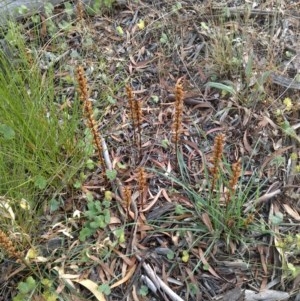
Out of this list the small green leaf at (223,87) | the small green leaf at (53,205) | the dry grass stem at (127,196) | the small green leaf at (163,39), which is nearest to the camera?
the dry grass stem at (127,196)

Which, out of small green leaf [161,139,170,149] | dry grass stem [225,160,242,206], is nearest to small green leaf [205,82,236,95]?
small green leaf [161,139,170,149]

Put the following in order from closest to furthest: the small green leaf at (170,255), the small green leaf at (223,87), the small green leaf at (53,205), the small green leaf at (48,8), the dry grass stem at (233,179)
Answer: the dry grass stem at (233,179)
the small green leaf at (170,255)
the small green leaf at (53,205)
the small green leaf at (223,87)
the small green leaf at (48,8)

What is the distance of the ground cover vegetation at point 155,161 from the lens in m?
1.85

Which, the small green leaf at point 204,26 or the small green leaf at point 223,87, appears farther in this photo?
the small green leaf at point 204,26

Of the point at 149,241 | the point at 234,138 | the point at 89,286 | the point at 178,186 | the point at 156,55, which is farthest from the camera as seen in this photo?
the point at 156,55

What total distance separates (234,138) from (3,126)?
3.32 ft

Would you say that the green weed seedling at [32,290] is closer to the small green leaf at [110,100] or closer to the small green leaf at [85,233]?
the small green leaf at [85,233]

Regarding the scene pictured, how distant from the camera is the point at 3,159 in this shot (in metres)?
1.99

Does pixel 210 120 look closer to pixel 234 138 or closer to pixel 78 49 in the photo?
pixel 234 138

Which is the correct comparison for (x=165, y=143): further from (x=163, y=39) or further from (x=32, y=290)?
(x=32, y=290)

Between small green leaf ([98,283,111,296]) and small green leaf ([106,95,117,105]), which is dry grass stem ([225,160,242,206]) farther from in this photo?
small green leaf ([106,95,117,105])

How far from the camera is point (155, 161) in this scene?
2137 mm

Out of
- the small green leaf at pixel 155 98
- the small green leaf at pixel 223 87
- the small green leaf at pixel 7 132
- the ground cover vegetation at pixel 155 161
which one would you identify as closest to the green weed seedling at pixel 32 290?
the ground cover vegetation at pixel 155 161

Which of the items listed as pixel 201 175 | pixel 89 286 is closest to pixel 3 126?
pixel 89 286
